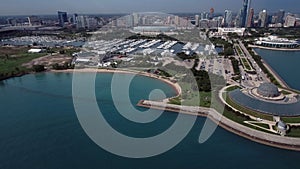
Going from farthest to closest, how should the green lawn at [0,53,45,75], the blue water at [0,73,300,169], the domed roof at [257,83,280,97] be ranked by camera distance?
the green lawn at [0,53,45,75] < the domed roof at [257,83,280,97] < the blue water at [0,73,300,169]

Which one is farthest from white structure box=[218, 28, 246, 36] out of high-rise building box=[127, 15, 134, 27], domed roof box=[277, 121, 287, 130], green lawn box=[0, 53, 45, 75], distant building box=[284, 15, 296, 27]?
domed roof box=[277, 121, 287, 130]

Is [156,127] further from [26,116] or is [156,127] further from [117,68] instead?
[117,68]

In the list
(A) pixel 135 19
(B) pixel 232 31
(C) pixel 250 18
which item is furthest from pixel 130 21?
(C) pixel 250 18

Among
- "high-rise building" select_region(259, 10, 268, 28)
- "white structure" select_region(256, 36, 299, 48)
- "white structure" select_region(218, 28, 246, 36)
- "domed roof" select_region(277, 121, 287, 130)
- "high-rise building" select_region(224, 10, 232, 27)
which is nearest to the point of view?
"domed roof" select_region(277, 121, 287, 130)

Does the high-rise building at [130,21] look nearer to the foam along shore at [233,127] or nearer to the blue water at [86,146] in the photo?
the blue water at [86,146]

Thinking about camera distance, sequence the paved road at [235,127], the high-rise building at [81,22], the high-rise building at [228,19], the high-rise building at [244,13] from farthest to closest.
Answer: the high-rise building at [228,19], the high-rise building at [81,22], the high-rise building at [244,13], the paved road at [235,127]

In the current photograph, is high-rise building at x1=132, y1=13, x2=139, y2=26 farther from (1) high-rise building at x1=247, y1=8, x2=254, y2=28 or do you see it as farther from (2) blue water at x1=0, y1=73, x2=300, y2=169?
(2) blue water at x1=0, y1=73, x2=300, y2=169

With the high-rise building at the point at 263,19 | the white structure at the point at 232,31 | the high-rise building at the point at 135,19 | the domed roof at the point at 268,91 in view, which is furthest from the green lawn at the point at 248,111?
the high-rise building at the point at 135,19
